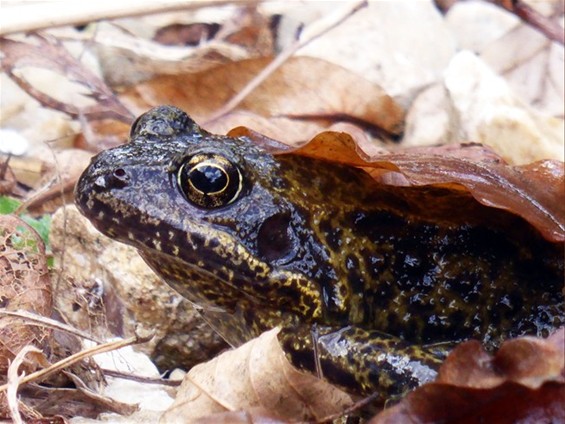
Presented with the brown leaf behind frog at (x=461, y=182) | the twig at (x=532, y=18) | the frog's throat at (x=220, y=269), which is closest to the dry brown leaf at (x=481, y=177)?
the brown leaf behind frog at (x=461, y=182)

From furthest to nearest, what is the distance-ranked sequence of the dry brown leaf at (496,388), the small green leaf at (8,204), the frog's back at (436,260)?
the small green leaf at (8,204)
the frog's back at (436,260)
the dry brown leaf at (496,388)

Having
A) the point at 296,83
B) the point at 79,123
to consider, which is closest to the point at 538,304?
the point at 296,83

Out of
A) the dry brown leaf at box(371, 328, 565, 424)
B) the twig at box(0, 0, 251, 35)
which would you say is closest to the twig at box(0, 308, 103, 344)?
the dry brown leaf at box(371, 328, 565, 424)

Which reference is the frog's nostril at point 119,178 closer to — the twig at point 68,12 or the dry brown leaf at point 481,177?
the dry brown leaf at point 481,177

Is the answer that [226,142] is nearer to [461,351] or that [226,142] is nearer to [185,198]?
[185,198]

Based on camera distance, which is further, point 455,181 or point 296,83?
point 296,83

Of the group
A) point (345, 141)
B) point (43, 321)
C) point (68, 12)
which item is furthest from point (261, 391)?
point (68, 12)

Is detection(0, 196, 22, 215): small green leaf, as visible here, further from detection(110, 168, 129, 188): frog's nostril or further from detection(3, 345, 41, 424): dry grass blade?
detection(3, 345, 41, 424): dry grass blade
